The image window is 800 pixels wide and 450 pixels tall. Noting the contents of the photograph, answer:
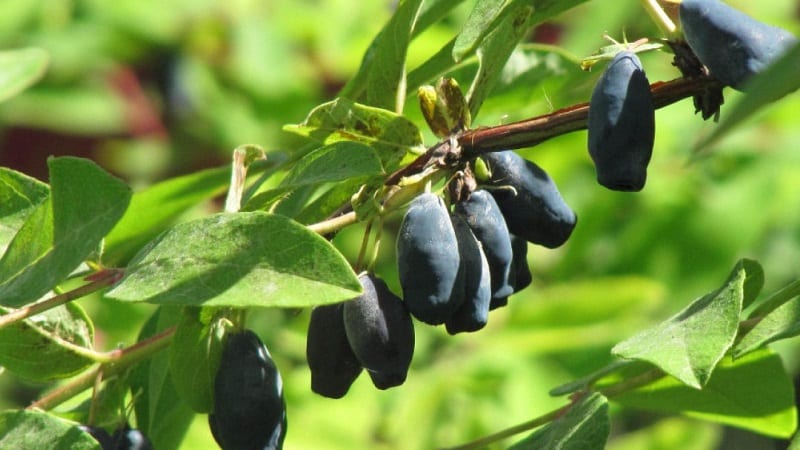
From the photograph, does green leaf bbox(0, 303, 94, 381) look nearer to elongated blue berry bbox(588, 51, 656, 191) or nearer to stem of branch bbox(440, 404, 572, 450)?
stem of branch bbox(440, 404, 572, 450)

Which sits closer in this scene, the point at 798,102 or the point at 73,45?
the point at 798,102

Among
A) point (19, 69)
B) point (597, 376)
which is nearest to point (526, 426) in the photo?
point (597, 376)

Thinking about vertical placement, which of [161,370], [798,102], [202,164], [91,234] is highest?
[91,234]

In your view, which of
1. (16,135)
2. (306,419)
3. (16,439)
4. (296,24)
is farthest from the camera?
(16,135)

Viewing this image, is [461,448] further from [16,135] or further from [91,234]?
[16,135]

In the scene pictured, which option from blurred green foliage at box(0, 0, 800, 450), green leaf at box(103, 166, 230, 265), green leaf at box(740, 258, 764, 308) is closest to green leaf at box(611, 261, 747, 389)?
green leaf at box(740, 258, 764, 308)

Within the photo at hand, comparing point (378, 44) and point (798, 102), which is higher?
point (378, 44)

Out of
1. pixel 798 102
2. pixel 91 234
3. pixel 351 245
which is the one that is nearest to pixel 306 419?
pixel 351 245

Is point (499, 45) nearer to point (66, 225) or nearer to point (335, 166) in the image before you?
point (335, 166)
